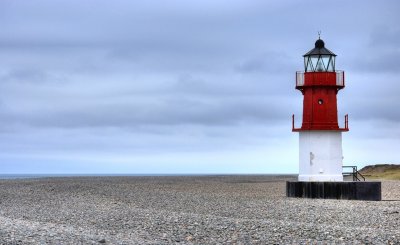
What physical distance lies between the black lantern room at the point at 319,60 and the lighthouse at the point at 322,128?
0.20 m

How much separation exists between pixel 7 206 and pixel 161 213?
8.04 m

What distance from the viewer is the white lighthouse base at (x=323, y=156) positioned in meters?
30.0

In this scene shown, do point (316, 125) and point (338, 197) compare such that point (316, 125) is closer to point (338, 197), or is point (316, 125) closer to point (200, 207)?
point (338, 197)

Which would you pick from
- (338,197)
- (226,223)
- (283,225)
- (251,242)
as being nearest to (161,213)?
(226,223)

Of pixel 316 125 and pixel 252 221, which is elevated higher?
pixel 316 125

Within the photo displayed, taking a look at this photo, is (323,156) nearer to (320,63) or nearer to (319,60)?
(320,63)

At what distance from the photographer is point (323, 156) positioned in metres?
30.0

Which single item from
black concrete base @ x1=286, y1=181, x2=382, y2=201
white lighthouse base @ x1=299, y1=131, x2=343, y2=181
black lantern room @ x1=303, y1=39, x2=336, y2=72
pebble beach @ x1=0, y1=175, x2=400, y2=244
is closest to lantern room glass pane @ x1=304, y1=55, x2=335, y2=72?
black lantern room @ x1=303, y1=39, x2=336, y2=72

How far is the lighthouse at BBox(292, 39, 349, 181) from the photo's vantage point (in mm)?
29984

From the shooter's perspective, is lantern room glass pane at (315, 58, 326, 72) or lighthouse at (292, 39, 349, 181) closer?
lighthouse at (292, 39, 349, 181)

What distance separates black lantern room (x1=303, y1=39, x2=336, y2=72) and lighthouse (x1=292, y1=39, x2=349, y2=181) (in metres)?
0.20

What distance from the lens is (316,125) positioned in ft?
98.2

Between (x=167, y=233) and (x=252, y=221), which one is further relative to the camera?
(x=252, y=221)

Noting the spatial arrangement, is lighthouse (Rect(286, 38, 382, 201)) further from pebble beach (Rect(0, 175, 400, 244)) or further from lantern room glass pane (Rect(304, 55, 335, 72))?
pebble beach (Rect(0, 175, 400, 244))
